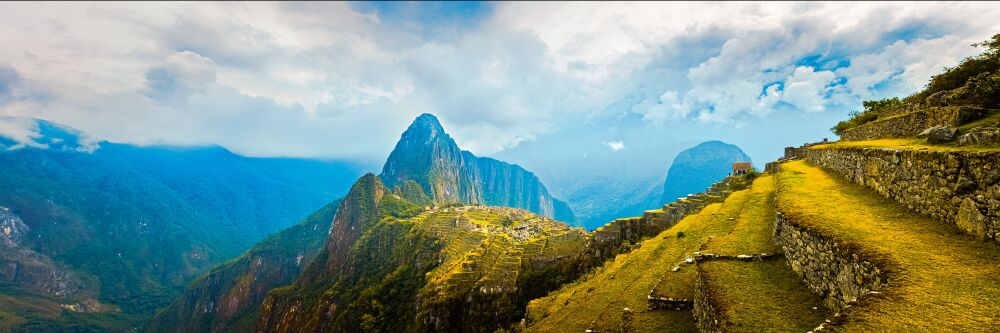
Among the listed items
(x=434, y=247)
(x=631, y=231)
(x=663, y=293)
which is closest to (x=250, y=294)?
(x=434, y=247)

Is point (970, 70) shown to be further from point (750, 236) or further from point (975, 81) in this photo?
point (750, 236)

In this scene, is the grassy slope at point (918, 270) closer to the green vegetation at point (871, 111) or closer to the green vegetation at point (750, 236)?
the green vegetation at point (750, 236)

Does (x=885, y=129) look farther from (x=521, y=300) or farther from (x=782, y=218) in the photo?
(x=521, y=300)

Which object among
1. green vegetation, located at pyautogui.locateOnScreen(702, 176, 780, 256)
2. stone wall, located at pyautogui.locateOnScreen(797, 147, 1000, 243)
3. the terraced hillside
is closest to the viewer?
stone wall, located at pyautogui.locateOnScreen(797, 147, 1000, 243)

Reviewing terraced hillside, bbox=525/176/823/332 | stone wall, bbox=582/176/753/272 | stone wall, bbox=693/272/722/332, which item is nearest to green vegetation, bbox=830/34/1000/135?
terraced hillside, bbox=525/176/823/332

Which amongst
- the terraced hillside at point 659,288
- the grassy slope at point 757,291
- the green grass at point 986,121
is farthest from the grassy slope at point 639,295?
the green grass at point 986,121

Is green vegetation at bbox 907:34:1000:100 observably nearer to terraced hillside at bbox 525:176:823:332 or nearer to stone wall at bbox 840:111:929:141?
stone wall at bbox 840:111:929:141
